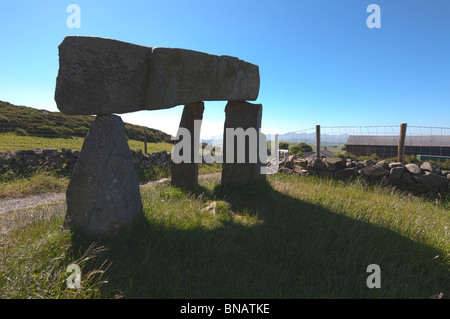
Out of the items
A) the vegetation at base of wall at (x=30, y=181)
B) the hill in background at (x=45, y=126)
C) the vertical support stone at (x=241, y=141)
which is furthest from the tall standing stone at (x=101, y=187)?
the hill in background at (x=45, y=126)

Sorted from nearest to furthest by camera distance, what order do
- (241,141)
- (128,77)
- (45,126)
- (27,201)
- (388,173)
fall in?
(128,77), (27,201), (241,141), (388,173), (45,126)

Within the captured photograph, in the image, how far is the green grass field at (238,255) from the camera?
267 centimetres

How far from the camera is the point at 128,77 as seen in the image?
3.98 meters

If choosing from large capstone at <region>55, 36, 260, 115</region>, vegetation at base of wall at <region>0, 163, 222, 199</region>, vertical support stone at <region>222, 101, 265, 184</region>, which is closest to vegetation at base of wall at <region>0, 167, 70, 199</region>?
vegetation at base of wall at <region>0, 163, 222, 199</region>

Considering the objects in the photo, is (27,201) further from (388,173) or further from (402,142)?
(402,142)

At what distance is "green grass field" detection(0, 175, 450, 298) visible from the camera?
105 inches

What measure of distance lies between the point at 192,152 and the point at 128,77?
3.09 meters

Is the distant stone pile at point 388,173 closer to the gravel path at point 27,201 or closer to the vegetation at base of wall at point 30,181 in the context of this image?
the gravel path at point 27,201

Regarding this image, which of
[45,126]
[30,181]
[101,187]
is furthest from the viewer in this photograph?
[45,126]

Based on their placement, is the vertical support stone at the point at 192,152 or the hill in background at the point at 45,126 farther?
the hill in background at the point at 45,126

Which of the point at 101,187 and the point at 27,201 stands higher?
the point at 101,187

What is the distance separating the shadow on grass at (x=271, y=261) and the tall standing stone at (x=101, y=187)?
0.35 meters

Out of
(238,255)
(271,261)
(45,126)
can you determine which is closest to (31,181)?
(238,255)
